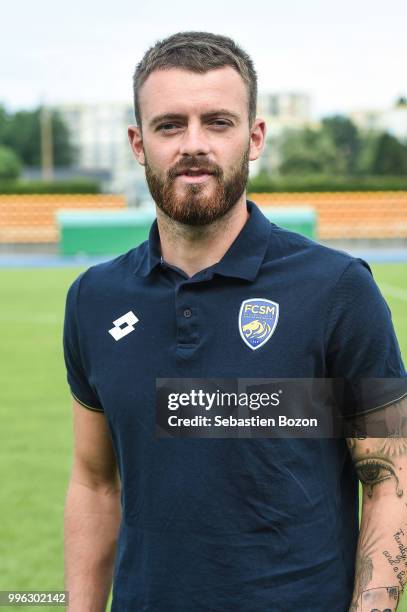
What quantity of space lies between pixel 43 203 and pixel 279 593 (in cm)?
3127

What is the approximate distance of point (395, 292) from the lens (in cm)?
1595

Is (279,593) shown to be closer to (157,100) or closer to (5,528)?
(157,100)

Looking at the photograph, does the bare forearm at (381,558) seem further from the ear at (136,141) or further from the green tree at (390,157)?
the green tree at (390,157)

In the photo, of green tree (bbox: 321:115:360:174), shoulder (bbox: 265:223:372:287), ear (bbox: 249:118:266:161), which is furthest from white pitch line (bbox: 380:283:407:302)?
green tree (bbox: 321:115:360:174)

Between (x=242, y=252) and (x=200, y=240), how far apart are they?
4.3 inches

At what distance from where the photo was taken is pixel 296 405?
197 cm

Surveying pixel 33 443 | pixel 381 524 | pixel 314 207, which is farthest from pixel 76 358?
pixel 314 207

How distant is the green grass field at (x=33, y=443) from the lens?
486 centimetres

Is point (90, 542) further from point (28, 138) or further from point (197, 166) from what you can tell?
point (28, 138)

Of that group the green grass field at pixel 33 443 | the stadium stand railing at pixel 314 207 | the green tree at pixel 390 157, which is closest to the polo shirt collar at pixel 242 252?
the green grass field at pixel 33 443

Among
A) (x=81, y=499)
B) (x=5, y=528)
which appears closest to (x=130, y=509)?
(x=81, y=499)

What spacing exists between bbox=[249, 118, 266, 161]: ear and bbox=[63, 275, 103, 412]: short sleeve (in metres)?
0.51

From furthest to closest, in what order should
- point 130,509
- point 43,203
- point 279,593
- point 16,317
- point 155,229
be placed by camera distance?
point 43,203
point 16,317
point 155,229
point 130,509
point 279,593

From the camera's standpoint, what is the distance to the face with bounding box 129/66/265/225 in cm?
204
